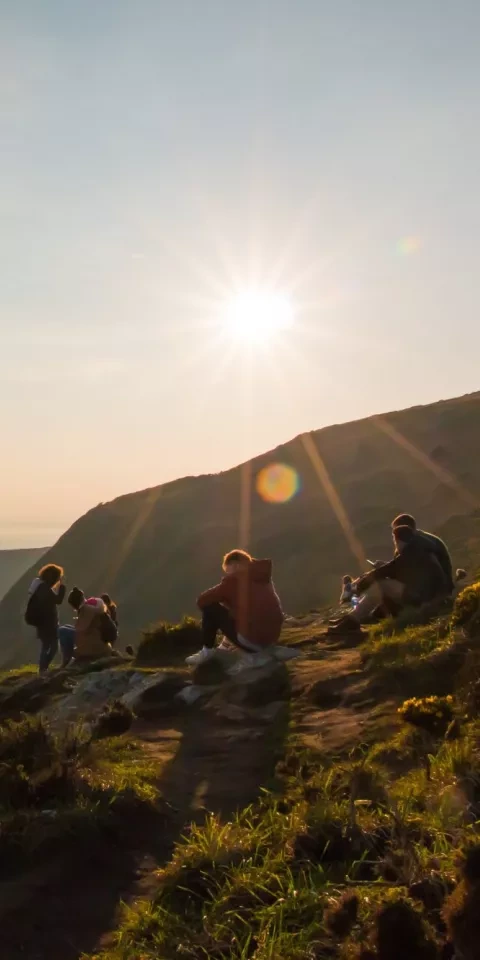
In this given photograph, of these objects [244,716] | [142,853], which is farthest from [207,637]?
[142,853]

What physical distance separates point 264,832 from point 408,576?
6421 mm

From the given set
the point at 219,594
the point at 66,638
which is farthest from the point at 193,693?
the point at 66,638

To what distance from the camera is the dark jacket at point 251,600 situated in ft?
29.4

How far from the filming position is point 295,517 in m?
46.7

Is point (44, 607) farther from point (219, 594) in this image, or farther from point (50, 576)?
point (219, 594)

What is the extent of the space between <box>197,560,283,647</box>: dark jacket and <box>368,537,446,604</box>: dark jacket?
185 centimetres

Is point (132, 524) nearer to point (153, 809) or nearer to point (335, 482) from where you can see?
point (335, 482)

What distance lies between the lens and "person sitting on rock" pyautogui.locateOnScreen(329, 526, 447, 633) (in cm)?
994

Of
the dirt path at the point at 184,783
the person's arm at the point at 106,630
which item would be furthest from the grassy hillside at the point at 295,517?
the dirt path at the point at 184,783

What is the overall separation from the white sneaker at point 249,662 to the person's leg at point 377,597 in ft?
6.82

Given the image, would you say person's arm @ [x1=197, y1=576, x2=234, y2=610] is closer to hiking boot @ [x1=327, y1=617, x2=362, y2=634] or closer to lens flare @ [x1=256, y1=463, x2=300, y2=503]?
hiking boot @ [x1=327, y1=617, x2=362, y2=634]

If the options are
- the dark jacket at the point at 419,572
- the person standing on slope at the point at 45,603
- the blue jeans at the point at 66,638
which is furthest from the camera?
the blue jeans at the point at 66,638

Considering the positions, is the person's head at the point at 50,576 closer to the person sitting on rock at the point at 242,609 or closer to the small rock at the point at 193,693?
the person sitting on rock at the point at 242,609

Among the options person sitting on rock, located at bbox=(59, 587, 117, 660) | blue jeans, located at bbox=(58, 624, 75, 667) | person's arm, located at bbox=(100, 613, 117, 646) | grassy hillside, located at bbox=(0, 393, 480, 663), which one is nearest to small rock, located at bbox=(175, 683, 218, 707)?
person sitting on rock, located at bbox=(59, 587, 117, 660)
